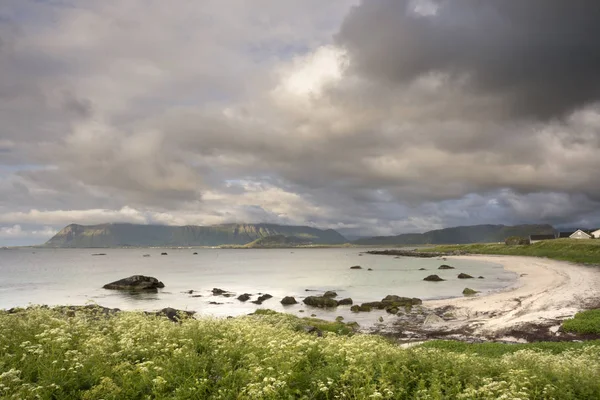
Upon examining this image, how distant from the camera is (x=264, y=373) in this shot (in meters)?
9.41

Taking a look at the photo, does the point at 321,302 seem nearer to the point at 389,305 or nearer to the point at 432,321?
the point at 389,305

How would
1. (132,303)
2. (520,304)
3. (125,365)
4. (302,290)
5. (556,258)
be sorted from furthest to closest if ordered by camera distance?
(556,258)
(302,290)
(132,303)
(520,304)
(125,365)

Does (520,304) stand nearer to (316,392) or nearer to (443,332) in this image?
(443,332)

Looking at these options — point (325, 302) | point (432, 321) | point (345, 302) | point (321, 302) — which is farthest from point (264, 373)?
point (345, 302)

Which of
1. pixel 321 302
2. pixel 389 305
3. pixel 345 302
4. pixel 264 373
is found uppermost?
pixel 264 373

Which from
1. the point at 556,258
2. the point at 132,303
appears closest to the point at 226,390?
the point at 132,303

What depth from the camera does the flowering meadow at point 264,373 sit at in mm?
8547

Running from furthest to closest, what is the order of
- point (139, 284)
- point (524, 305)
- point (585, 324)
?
1. point (139, 284)
2. point (524, 305)
3. point (585, 324)

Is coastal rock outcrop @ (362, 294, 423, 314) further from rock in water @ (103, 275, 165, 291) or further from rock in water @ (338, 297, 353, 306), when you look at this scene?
rock in water @ (103, 275, 165, 291)

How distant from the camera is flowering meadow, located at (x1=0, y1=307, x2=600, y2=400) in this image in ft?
28.0

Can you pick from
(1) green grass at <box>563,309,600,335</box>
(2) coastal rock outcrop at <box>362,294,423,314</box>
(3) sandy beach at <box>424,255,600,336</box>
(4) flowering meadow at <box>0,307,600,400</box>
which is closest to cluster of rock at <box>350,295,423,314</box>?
(2) coastal rock outcrop at <box>362,294,423,314</box>

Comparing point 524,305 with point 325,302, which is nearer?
point 524,305

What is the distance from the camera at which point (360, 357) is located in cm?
1039

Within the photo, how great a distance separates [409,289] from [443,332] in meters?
33.6
